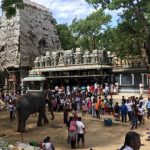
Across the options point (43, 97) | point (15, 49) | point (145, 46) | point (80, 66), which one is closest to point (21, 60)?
point (15, 49)

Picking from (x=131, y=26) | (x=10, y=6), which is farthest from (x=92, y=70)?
(x=10, y=6)

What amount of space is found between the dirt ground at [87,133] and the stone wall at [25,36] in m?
26.9

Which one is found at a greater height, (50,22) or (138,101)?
(50,22)

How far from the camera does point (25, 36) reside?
5256 centimetres

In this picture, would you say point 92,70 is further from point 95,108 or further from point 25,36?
point 95,108

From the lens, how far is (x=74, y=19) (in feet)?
201

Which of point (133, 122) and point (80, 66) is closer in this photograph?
point (133, 122)

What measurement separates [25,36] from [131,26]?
819 inches

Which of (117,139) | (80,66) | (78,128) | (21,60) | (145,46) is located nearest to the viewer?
(78,128)

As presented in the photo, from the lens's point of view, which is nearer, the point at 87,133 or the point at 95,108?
the point at 87,133

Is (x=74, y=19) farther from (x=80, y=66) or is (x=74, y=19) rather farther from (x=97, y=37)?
(x=80, y=66)

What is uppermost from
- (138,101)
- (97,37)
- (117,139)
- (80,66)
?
(97,37)

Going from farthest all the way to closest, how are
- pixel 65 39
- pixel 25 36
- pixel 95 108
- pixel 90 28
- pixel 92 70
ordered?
pixel 65 39 < pixel 90 28 < pixel 25 36 < pixel 92 70 < pixel 95 108

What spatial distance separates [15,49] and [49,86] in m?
9.36
